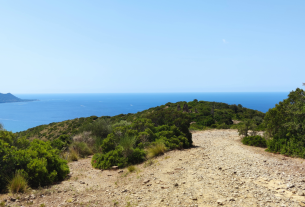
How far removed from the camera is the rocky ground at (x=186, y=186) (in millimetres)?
5191

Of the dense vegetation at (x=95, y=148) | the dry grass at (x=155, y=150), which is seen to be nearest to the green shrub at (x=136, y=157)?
the dense vegetation at (x=95, y=148)

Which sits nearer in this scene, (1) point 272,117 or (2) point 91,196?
(2) point 91,196

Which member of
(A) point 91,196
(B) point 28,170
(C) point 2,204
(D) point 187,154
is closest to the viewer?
(C) point 2,204

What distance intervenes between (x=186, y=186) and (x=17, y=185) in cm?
545

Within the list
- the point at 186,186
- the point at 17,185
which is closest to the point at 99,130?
the point at 17,185

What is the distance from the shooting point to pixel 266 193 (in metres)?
5.33

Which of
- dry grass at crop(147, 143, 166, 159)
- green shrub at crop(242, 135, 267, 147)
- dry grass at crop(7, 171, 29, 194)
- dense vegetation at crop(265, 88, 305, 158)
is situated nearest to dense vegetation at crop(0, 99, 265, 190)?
dry grass at crop(147, 143, 166, 159)

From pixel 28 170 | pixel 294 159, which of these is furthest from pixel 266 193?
pixel 28 170

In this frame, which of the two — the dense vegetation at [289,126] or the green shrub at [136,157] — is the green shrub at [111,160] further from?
the dense vegetation at [289,126]

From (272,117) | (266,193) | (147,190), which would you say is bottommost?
(147,190)

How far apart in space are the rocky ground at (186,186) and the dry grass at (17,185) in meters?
0.26

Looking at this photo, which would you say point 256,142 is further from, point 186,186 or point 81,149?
point 81,149

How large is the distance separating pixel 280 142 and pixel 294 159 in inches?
67.2

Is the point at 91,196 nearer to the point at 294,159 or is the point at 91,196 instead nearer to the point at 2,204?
the point at 2,204
